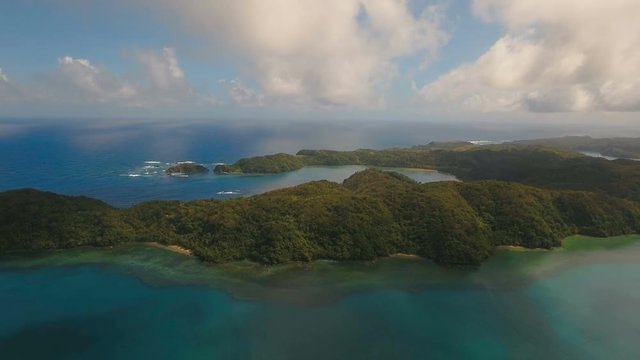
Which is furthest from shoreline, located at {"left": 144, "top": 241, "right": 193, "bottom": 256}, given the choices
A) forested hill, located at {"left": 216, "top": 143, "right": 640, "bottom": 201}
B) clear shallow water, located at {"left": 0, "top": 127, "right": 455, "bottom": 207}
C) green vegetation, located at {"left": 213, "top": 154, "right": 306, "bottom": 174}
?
forested hill, located at {"left": 216, "top": 143, "right": 640, "bottom": 201}

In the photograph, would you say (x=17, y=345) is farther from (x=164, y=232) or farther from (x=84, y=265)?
(x=164, y=232)

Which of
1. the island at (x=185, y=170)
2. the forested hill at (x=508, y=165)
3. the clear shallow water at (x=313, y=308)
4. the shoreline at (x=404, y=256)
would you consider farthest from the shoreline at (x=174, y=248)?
the forested hill at (x=508, y=165)

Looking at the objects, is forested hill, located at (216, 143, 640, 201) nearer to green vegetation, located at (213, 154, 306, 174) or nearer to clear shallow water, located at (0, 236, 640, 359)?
green vegetation, located at (213, 154, 306, 174)

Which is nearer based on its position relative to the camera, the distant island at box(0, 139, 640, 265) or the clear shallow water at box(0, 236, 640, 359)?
the clear shallow water at box(0, 236, 640, 359)

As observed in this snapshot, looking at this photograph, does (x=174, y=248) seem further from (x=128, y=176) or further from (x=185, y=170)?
(x=185, y=170)

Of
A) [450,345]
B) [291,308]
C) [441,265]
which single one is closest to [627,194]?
[441,265]

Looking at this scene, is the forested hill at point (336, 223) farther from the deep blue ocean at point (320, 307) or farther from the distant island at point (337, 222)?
the deep blue ocean at point (320, 307)
